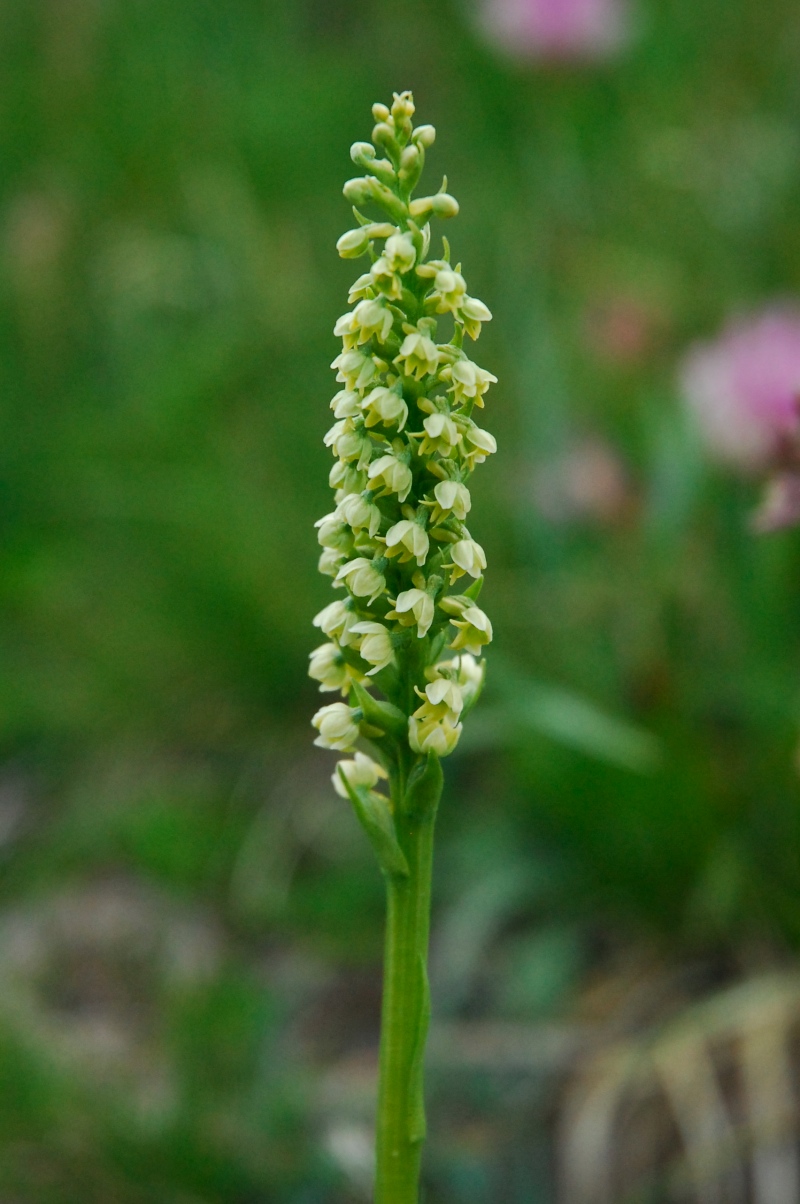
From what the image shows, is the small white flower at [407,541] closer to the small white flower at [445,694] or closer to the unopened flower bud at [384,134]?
the small white flower at [445,694]

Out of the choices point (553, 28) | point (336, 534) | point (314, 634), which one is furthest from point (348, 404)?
point (553, 28)

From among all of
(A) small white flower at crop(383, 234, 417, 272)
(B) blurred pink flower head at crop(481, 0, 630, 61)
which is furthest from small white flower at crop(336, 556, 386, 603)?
(B) blurred pink flower head at crop(481, 0, 630, 61)

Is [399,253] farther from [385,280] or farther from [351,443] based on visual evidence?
[351,443]

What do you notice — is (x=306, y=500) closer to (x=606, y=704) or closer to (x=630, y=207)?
(x=606, y=704)

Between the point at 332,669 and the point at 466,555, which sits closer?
the point at 466,555

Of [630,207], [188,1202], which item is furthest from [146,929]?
[630,207]

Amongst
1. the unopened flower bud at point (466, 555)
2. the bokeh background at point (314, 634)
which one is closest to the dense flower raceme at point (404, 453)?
the unopened flower bud at point (466, 555)

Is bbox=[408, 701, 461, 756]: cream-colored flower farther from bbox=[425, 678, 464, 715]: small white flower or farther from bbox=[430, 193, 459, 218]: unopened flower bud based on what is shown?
bbox=[430, 193, 459, 218]: unopened flower bud

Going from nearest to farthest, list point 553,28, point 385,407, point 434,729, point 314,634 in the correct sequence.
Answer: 1. point 385,407
2. point 434,729
3. point 314,634
4. point 553,28
